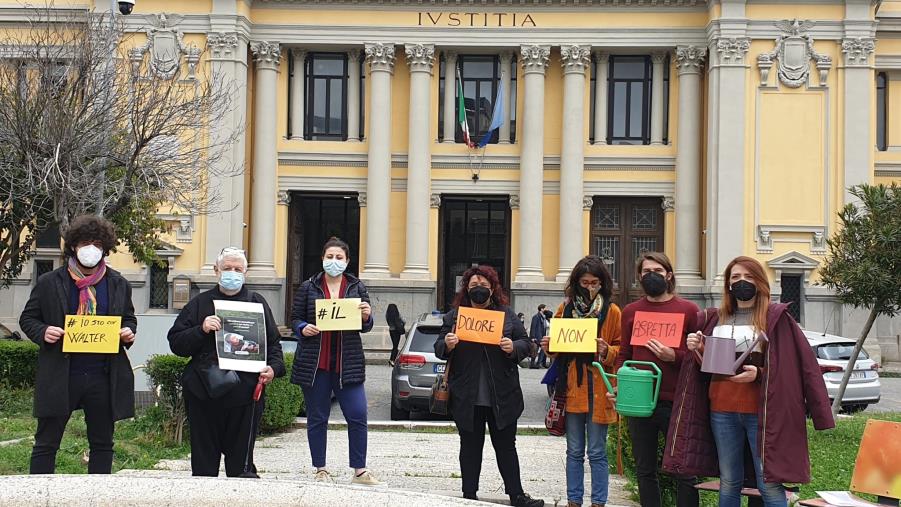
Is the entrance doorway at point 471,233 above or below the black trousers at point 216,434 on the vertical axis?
above

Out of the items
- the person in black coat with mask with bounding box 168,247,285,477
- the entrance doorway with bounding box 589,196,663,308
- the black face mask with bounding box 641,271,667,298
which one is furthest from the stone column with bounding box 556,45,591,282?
the person in black coat with mask with bounding box 168,247,285,477

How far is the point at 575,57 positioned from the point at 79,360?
27.6 m

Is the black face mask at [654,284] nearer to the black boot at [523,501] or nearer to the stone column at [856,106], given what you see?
the black boot at [523,501]

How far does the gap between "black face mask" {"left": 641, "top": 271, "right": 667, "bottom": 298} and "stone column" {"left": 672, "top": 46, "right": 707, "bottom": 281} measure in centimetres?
2636

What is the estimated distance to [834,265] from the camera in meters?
14.7

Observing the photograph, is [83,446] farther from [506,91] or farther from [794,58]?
[794,58]

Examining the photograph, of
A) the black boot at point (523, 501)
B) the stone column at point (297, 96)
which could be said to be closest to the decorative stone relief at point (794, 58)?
the stone column at point (297, 96)

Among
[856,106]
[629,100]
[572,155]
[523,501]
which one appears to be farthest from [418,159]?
[523,501]

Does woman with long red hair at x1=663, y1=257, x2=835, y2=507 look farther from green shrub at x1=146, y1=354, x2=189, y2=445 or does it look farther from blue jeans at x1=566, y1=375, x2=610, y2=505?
green shrub at x1=146, y1=354, x2=189, y2=445

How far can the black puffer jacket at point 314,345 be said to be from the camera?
8672 mm

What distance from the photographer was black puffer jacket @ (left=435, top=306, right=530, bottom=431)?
8148 mm

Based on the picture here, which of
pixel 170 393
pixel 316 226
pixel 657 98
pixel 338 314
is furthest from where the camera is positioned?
pixel 316 226

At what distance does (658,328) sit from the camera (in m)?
7.36

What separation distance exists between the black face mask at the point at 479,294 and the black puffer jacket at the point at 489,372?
0.12 meters
